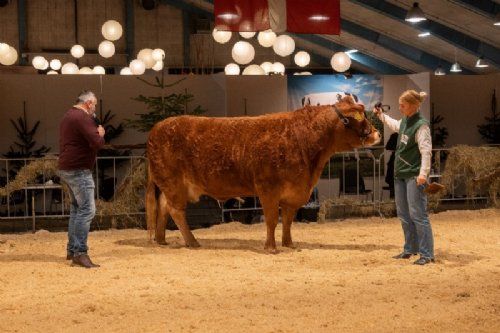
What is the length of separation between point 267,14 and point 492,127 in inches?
263

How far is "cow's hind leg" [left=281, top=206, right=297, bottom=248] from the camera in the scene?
823 cm

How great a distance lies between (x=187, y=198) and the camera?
8.59 meters

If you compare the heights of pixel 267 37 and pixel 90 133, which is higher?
pixel 267 37

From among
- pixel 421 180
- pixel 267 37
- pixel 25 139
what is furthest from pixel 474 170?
pixel 25 139

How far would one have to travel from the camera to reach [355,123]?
7984 millimetres

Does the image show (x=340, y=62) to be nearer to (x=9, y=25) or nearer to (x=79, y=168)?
(x=79, y=168)

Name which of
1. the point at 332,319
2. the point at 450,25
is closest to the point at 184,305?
the point at 332,319

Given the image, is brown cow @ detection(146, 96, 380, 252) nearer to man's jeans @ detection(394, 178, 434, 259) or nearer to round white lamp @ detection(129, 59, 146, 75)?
man's jeans @ detection(394, 178, 434, 259)

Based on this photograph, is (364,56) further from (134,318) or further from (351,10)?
(134,318)

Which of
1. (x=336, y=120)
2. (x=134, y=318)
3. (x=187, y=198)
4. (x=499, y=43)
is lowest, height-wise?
(x=134, y=318)

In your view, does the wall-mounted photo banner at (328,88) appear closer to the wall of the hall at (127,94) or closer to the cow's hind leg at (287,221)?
the wall of the hall at (127,94)

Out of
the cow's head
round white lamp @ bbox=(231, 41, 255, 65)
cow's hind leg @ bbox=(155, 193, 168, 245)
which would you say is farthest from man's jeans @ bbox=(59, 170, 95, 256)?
round white lamp @ bbox=(231, 41, 255, 65)

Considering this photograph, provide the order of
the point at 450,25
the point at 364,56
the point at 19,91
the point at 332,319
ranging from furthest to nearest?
the point at 364,56
the point at 450,25
the point at 19,91
the point at 332,319

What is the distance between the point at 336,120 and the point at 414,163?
4.20ft
